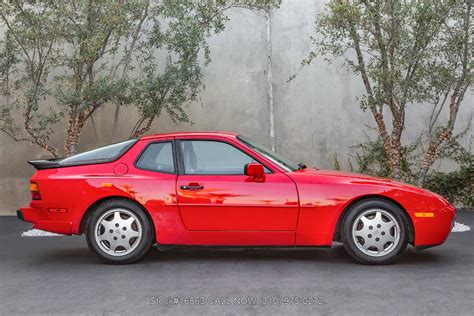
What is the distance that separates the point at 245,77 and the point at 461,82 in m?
4.57

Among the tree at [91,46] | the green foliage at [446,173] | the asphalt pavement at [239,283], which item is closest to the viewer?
the asphalt pavement at [239,283]

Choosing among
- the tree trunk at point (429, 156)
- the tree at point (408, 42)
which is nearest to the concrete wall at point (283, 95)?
the tree trunk at point (429, 156)

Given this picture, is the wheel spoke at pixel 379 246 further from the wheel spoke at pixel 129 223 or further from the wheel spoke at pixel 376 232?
the wheel spoke at pixel 129 223

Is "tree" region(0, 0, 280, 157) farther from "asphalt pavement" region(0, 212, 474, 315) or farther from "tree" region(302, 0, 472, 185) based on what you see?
"asphalt pavement" region(0, 212, 474, 315)

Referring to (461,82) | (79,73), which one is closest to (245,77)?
(79,73)

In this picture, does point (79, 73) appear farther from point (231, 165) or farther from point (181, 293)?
point (181, 293)

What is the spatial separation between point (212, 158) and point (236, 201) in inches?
22.0

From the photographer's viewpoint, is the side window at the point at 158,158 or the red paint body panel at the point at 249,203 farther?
the side window at the point at 158,158

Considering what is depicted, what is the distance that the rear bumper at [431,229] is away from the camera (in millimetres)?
6871

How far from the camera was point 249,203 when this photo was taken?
6918 millimetres

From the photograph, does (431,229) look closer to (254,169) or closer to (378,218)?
(378,218)

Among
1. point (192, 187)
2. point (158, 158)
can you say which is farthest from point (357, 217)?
point (158, 158)

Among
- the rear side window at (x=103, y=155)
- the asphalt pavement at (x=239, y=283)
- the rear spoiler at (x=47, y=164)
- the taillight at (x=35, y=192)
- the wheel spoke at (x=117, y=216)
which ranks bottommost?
the asphalt pavement at (x=239, y=283)

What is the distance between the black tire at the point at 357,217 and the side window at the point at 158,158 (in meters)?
1.79
